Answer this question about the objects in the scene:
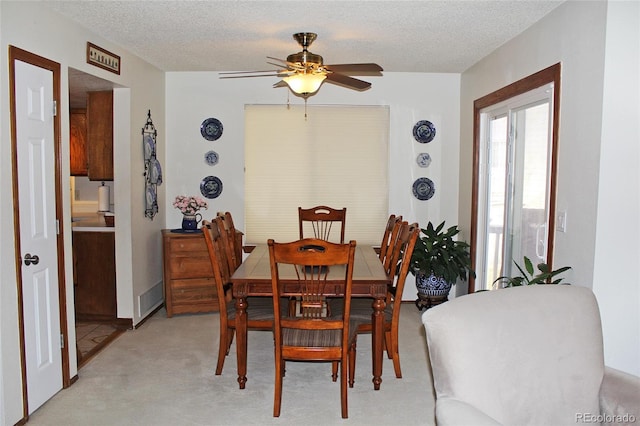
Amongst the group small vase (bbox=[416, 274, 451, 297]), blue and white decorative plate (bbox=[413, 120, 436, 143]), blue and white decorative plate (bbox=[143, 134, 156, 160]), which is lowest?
small vase (bbox=[416, 274, 451, 297])

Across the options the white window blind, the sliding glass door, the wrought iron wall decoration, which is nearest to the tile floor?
the wrought iron wall decoration

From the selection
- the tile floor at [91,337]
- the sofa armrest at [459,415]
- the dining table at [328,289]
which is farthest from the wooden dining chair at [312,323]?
the tile floor at [91,337]

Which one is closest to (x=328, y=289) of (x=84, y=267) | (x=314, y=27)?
(x=314, y=27)

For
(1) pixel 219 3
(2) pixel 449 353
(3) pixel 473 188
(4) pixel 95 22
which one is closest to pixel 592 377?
(2) pixel 449 353

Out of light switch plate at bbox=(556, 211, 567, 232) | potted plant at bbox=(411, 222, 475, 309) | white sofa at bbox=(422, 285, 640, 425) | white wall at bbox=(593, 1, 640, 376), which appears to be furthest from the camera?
potted plant at bbox=(411, 222, 475, 309)

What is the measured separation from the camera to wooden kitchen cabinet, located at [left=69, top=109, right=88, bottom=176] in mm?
6055

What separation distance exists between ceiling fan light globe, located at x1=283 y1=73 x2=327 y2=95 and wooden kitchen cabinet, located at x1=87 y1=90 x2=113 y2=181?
1836 millimetres

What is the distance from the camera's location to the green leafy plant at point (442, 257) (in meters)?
4.98

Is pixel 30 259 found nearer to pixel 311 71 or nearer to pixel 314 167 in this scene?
pixel 311 71

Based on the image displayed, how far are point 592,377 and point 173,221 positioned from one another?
4599 mm

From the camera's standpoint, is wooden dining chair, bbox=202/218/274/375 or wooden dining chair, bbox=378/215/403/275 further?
wooden dining chair, bbox=378/215/403/275

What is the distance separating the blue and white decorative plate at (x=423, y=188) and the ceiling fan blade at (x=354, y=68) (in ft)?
7.29

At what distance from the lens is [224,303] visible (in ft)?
11.8

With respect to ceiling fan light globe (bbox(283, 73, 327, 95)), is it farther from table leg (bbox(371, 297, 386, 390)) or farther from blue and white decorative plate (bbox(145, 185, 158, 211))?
blue and white decorative plate (bbox(145, 185, 158, 211))
